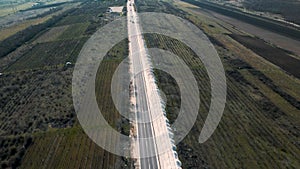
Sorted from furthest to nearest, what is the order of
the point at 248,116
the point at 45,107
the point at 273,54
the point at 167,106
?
1. the point at 273,54
2. the point at 45,107
3. the point at 167,106
4. the point at 248,116

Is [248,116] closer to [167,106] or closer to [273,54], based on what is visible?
[167,106]

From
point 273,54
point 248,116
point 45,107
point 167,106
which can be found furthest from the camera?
point 273,54

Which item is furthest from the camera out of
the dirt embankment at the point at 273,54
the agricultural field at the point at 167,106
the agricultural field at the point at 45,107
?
the dirt embankment at the point at 273,54

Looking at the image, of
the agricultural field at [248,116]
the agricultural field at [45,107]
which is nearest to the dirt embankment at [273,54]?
the agricultural field at [248,116]

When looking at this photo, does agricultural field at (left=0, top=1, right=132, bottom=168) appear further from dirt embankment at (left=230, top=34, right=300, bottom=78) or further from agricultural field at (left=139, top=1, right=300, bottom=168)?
dirt embankment at (left=230, top=34, right=300, bottom=78)

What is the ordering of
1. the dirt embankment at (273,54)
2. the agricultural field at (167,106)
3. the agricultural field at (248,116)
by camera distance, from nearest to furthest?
the agricultural field at (248,116) < the agricultural field at (167,106) < the dirt embankment at (273,54)

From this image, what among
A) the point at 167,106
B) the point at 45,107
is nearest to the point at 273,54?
the point at 167,106

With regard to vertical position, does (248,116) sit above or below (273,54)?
below

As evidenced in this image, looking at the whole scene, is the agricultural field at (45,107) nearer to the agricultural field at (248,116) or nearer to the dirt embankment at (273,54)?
the agricultural field at (248,116)

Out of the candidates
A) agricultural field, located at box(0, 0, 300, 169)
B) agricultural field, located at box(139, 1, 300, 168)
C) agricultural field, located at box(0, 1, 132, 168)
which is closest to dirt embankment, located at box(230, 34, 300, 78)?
agricultural field, located at box(0, 0, 300, 169)

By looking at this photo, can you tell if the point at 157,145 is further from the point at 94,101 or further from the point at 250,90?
the point at 250,90

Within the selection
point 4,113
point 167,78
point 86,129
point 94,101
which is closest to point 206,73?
point 167,78

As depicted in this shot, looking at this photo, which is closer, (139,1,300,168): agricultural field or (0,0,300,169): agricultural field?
(139,1,300,168): agricultural field
